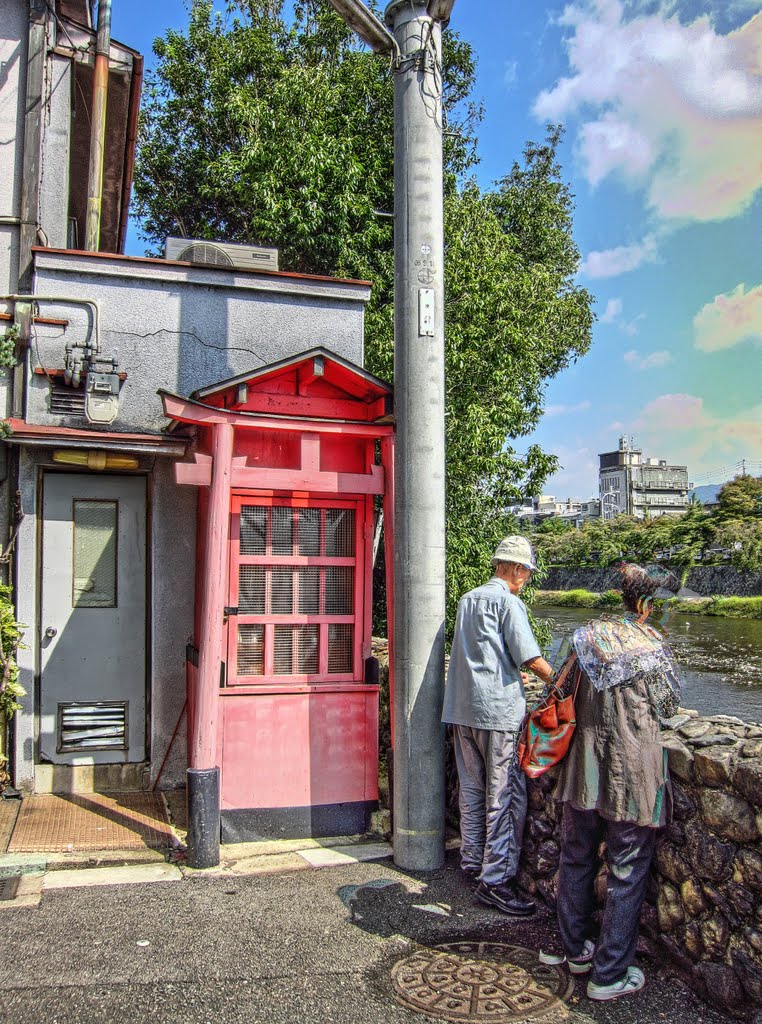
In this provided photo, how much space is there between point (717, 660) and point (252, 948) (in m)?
24.4

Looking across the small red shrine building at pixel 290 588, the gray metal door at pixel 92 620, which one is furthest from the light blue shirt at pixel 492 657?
the gray metal door at pixel 92 620

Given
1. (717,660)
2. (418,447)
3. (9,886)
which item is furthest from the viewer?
(717,660)

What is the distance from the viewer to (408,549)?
5223 millimetres

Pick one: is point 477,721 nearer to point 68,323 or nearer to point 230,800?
point 230,800

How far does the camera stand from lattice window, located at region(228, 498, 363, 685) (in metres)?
5.68

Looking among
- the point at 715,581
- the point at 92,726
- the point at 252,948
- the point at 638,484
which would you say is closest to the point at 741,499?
the point at 715,581

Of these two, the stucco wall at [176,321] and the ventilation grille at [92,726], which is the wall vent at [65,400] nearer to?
the stucco wall at [176,321]

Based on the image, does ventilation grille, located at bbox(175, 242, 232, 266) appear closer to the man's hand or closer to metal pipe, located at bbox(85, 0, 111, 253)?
metal pipe, located at bbox(85, 0, 111, 253)

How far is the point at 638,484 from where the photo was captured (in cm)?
12056

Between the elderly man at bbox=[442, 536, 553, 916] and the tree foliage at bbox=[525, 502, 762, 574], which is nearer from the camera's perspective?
the elderly man at bbox=[442, 536, 553, 916]

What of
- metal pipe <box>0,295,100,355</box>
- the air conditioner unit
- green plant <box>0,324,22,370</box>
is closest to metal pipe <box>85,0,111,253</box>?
the air conditioner unit

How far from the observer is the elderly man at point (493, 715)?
454 centimetres

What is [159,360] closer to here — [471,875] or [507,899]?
[471,875]

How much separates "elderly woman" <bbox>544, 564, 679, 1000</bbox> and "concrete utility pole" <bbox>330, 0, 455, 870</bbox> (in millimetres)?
1355
